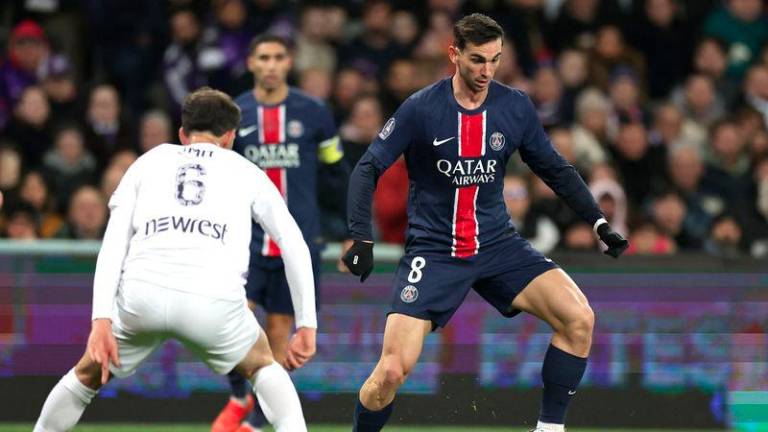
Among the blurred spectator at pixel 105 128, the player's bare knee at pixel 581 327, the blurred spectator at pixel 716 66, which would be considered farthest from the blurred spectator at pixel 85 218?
the blurred spectator at pixel 716 66

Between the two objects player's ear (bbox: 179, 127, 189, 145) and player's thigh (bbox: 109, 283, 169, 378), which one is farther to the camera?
player's ear (bbox: 179, 127, 189, 145)

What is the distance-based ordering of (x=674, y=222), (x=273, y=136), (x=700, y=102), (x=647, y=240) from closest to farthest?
(x=273, y=136), (x=647, y=240), (x=674, y=222), (x=700, y=102)

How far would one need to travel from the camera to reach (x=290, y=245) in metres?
7.11

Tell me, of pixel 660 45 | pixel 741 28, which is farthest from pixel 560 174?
pixel 741 28

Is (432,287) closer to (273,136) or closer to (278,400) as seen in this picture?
(278,400)

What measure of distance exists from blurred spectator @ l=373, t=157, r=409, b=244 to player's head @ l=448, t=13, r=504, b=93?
423 cm

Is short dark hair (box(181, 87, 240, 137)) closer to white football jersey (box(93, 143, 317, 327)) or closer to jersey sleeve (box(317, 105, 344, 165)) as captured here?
white football jersey (box(93, 143, 317, 327))

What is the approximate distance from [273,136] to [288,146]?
0.36 ft

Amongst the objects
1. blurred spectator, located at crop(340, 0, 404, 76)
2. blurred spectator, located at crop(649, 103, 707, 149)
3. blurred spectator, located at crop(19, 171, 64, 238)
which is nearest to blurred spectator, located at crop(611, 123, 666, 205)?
blurred spectator, located at crop(649, 103, 707, 149)

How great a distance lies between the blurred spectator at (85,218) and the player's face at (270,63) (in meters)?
2.48

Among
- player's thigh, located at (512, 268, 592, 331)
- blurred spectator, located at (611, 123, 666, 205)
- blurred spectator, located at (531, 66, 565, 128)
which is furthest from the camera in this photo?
blurred spectator, located at (531, 66, 565, 128)

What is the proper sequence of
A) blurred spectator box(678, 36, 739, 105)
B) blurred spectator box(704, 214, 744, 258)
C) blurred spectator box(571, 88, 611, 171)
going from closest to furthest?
blurred spectator box(704, 214, 744, 258), blurred spectator box(571, 88, 611, 171), blurred spectator box(678, 36, 739, 105)

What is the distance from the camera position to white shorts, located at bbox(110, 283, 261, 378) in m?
6.81

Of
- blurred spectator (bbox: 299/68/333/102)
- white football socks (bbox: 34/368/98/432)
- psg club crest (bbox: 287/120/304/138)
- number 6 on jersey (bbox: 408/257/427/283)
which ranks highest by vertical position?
blurred spectator (bbox: 299/68/333/102)
